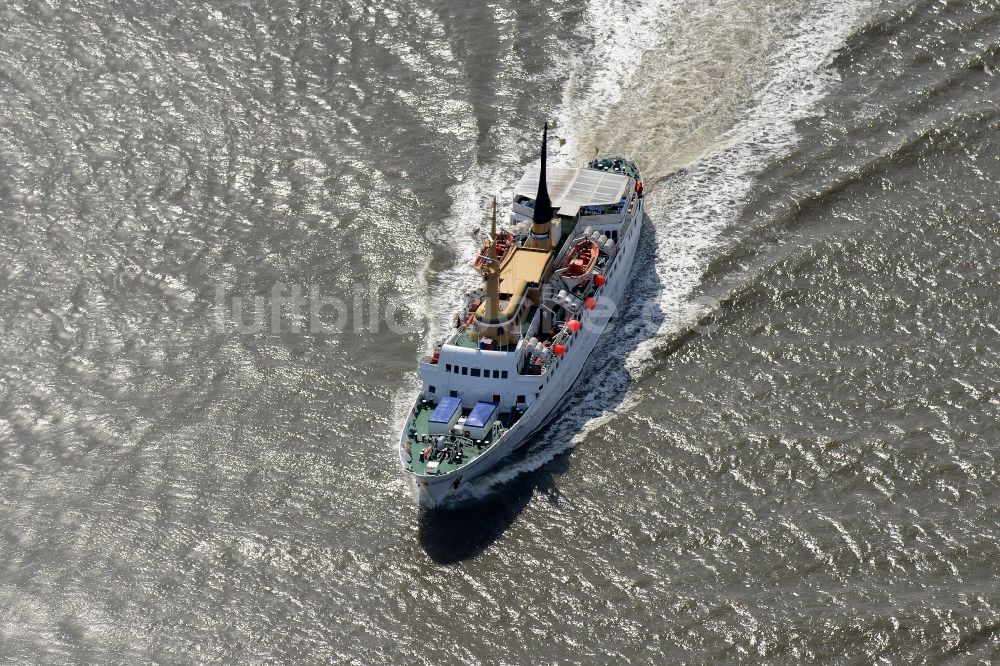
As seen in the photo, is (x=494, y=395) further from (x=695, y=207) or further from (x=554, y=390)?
(x=695, y=207)

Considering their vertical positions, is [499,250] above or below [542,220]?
below

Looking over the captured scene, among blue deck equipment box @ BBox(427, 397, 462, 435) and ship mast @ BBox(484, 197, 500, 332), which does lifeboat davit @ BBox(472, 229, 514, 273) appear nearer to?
ship mast @ BBox(484, 197, 500, 332)

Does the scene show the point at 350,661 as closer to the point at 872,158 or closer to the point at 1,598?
the point at 1,598

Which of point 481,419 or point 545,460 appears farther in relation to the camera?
point 545,460

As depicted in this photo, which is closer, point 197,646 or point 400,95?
point 197,646

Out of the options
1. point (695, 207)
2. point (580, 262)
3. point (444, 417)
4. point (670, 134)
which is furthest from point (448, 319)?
point (670, 134)

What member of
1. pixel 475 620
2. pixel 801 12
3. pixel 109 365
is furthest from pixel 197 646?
pixel 801 12

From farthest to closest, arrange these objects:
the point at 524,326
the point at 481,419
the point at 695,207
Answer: the point at 695,207
the point at 524,326
the point at 481,419

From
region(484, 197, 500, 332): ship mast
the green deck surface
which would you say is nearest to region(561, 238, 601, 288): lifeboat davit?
region(484, 197, 500, 332): ship mast
